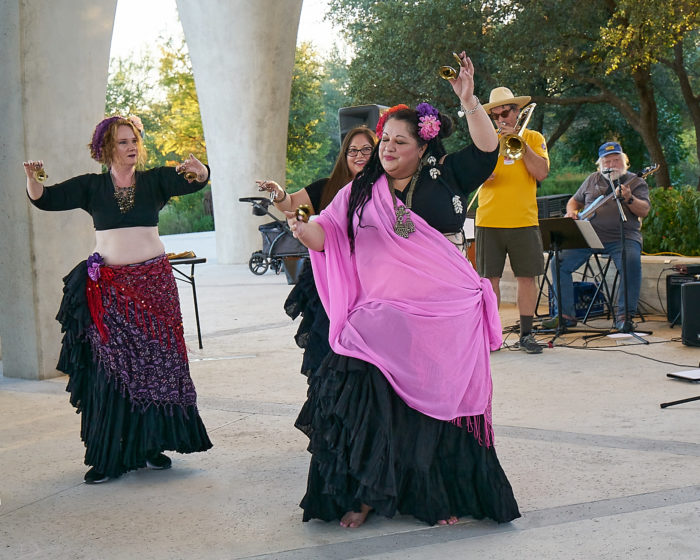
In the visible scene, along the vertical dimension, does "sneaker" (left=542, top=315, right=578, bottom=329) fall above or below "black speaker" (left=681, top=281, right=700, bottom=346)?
below

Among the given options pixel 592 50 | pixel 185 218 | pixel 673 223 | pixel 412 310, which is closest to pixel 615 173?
pixel 673 223

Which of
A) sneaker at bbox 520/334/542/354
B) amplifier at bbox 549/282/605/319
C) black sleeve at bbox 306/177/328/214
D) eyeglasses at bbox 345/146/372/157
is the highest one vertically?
eyeglasses at bbox 345/146/372/157

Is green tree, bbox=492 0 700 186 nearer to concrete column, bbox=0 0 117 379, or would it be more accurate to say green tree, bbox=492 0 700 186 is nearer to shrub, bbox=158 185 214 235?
concrete column, bbox=0 0 117 379

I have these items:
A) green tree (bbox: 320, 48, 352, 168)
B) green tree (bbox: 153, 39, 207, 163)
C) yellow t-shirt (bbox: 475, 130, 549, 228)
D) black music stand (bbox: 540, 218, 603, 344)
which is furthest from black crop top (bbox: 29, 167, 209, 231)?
green tree (bbox: 320, 48, 352, 168)

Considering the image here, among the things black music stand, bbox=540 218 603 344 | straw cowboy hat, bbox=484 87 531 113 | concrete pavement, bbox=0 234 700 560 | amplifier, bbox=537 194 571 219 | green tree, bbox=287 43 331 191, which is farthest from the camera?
green tree, bbox=287 43 331 191

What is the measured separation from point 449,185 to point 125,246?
6.04 ft

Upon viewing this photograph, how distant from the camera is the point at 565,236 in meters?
7.89

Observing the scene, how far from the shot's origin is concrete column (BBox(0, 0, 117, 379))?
675 cm

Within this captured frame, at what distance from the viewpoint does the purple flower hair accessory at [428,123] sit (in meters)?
3.79

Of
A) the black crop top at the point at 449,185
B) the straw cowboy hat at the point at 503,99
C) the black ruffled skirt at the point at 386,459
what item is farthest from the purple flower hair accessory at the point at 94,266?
the straw cowboy hat at the point at 503,99

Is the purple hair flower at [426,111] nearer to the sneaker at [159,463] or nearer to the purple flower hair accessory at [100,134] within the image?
the purple flower hair accessory at [100,134]

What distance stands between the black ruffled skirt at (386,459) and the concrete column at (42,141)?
402 cm

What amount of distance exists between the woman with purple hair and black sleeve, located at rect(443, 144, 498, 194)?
1.48 meters

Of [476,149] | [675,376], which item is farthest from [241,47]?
[476,149]
